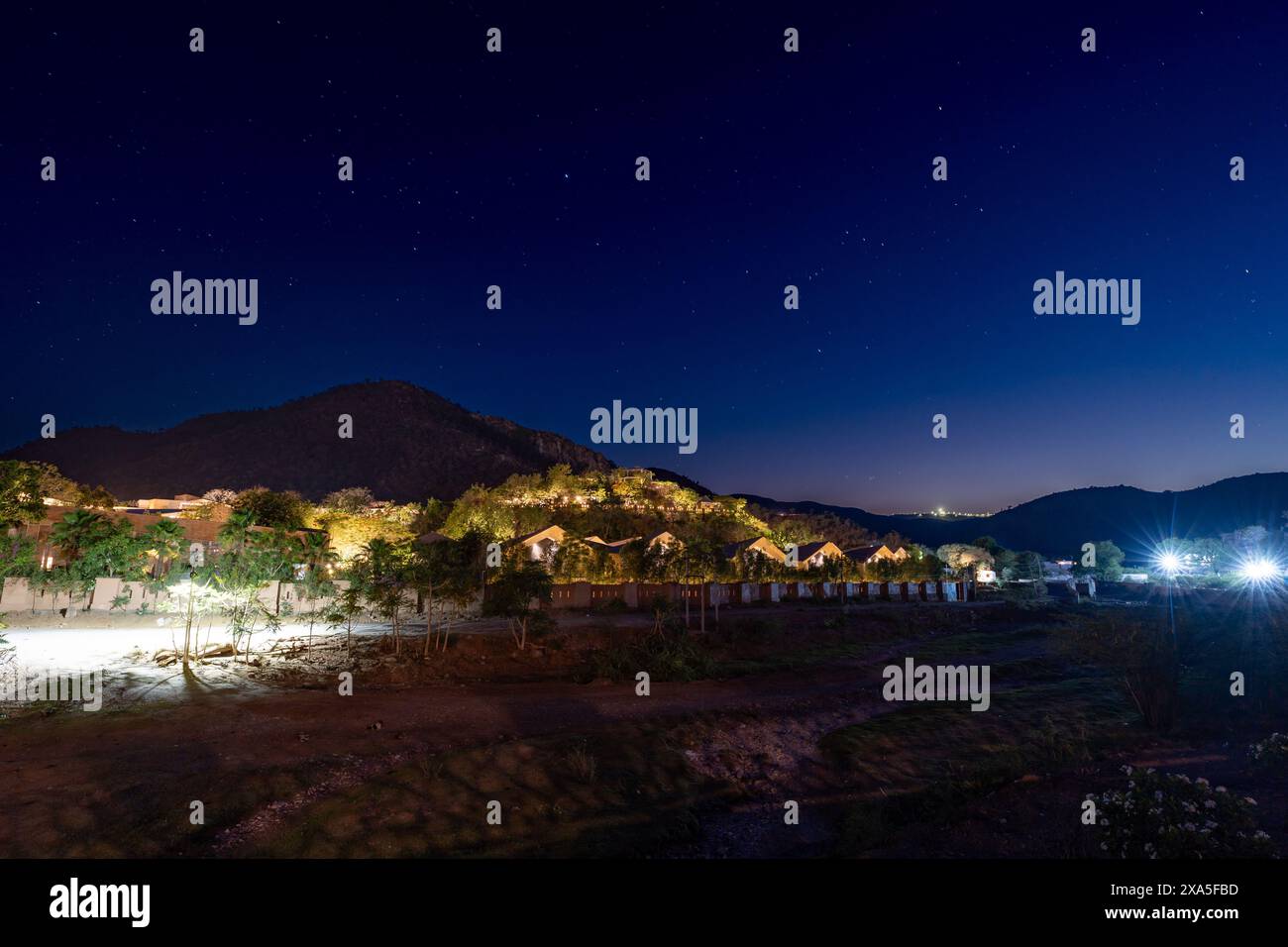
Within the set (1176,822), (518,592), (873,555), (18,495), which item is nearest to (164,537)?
(18,495)

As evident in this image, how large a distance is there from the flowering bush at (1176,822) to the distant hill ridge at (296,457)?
15744 centimetres

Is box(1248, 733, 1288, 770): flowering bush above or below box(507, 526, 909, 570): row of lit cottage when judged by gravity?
below

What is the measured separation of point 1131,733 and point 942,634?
85.9 ft

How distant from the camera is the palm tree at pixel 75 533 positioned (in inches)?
1499

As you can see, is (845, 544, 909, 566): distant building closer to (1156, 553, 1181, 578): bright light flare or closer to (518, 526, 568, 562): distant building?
(518, 526, 568, 562): distant building

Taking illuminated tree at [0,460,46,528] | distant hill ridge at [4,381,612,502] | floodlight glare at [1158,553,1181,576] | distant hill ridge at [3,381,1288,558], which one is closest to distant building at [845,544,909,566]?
floodlight glare at [1158,553,1181,576]

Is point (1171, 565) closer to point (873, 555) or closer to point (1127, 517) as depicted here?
point (873, 555)

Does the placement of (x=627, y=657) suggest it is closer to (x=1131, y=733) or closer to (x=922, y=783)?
(x=922, y=783)

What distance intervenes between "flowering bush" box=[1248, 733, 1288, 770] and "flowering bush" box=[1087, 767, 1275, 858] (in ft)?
13.4

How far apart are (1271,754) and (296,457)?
189260 mm

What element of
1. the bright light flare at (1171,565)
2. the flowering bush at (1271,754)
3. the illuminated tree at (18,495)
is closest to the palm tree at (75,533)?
the illuminated tree at (18,495)

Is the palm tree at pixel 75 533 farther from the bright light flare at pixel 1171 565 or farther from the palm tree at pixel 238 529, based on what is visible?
the bright light flare at pixel 1171 565

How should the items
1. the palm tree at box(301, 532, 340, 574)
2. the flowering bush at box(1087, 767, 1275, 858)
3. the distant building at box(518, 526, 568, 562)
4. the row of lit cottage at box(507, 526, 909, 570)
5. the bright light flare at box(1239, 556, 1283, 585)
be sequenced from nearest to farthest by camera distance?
the flowering bush at box(1087, 767, 1275, 858)
the palm tree at box(301, 532, 340, 574)
the row of lit cottage at box(507, 526, 909, 570)
the distant building at box(518, 526, 568, 562)
the bright light flare at box(1239, 556, 1283, 585)

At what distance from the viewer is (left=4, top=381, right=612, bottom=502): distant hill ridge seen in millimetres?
162875
